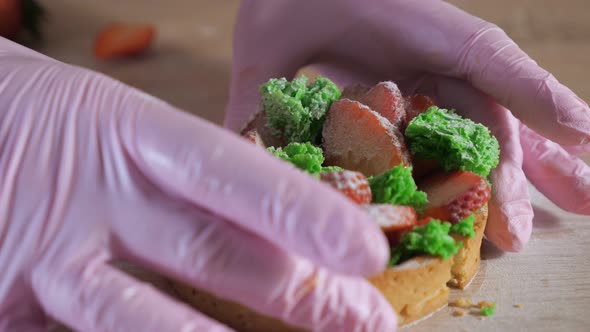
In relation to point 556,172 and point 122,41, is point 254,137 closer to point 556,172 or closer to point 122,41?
point 556,172

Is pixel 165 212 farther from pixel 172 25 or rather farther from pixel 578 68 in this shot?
pixel 172 25

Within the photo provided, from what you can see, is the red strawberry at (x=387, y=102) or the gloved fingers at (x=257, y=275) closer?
the gloved fingers at (x=257, y=275)

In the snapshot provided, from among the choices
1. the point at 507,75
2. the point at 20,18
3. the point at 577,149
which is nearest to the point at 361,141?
the point at 507,75

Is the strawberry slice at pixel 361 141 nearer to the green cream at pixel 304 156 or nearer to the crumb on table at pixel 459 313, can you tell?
the green cream at pixel 304 156

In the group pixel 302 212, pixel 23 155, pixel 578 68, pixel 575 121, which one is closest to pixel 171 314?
pixel 302 212

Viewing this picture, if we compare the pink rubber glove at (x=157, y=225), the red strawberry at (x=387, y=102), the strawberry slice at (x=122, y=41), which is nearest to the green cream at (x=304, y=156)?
the red strawberry at (x=387, y=102)

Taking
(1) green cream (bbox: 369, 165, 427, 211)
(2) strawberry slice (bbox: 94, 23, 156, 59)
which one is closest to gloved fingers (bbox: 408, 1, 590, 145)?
(1) green cream (bbox: 369, 165, 427, 211)
